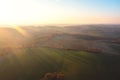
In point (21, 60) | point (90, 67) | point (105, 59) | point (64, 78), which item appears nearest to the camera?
point (64, 78)

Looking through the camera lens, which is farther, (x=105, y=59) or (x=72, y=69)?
(x=105, y=59)

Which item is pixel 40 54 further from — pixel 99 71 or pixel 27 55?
pixel 99 71

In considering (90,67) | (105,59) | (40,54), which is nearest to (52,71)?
(90,67)

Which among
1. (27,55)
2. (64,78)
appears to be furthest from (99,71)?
(27,55)

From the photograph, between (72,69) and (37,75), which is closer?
(37,75)

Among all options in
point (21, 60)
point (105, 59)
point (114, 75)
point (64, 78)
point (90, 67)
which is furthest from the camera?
point (105, 59)

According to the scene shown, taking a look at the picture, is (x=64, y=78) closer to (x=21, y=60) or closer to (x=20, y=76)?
(x=20, y=76)

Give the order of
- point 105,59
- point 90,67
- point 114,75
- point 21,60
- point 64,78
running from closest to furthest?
1. point 64,78
2. point 114,75
3. point 90,67
4. point 21,60
5. point 105,59
